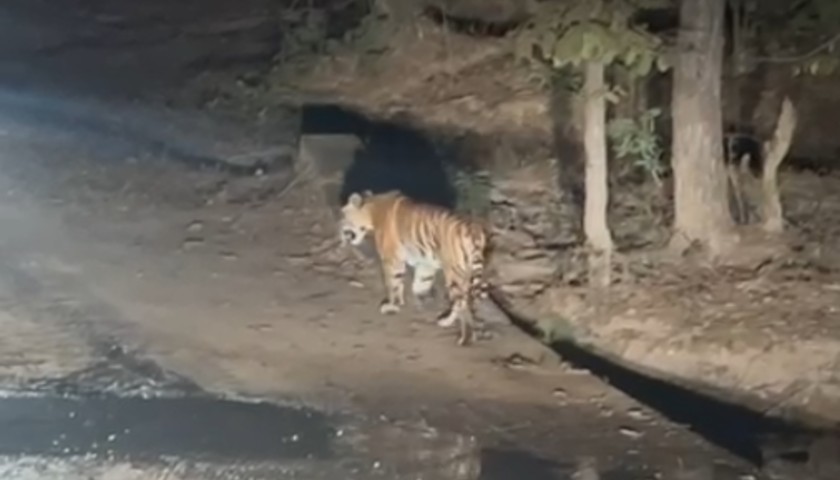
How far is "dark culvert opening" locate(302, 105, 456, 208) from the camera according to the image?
1084 centimetres

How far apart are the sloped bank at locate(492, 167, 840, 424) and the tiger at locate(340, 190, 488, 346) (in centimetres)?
52

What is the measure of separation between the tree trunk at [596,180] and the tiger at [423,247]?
28.4 inches

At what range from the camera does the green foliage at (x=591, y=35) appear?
336 inches

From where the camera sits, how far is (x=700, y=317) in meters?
8.82

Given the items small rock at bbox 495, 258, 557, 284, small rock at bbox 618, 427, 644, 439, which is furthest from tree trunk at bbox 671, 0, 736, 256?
small rock at bbox 618, 427, 644, 439

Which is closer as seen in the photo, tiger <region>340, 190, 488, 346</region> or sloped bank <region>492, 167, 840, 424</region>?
sloped bank <region>492, 167, 840, 424</region>

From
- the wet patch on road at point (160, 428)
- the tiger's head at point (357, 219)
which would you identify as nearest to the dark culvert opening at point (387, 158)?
the tiger's head at point (357, 219)

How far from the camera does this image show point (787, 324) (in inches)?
342

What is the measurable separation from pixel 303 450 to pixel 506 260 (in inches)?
115

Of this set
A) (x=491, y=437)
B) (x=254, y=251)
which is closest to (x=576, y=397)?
(x=491, y=437)

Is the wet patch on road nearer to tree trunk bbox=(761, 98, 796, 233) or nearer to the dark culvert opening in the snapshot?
the dark culvert opening

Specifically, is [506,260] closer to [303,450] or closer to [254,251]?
[254,251]

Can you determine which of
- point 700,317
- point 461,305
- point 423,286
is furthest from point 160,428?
point 700,317

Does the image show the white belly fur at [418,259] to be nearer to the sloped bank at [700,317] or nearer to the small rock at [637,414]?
the sloped bank at [700,317]
